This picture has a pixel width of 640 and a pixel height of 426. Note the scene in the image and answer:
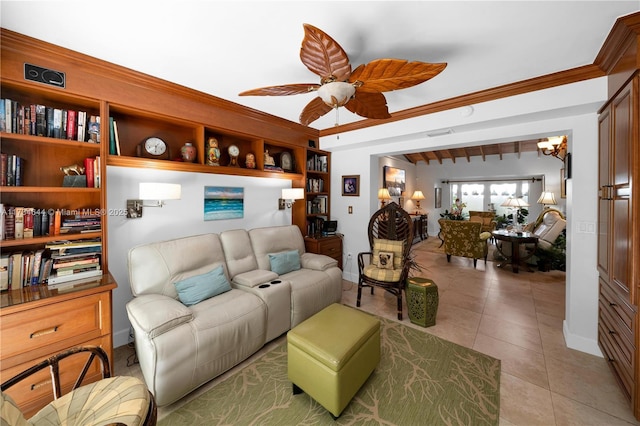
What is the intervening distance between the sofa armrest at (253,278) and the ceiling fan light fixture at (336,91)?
1.84 meters

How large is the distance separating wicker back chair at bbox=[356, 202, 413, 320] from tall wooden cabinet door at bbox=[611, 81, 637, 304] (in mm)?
1685

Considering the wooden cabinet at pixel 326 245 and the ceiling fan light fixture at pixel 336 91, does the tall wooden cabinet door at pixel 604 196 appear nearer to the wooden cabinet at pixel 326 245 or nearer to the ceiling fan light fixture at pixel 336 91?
the ceiling fan light fixture at pixel 336 91

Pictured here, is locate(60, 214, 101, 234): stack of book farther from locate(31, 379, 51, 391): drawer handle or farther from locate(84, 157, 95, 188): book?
locate(31, 379, 51, 391): drawer handle

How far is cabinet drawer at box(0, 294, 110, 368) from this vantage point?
4.78 ft

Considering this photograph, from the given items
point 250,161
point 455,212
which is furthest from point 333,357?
point 455,212

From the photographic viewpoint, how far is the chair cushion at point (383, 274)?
2969mm

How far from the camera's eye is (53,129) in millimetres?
1882

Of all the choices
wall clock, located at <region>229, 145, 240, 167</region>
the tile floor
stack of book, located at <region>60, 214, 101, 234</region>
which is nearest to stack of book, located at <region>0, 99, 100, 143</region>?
stack of book, located at <region>60, 214, 101, 234</region>

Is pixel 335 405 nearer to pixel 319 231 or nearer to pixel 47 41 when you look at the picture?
pixel 319 231

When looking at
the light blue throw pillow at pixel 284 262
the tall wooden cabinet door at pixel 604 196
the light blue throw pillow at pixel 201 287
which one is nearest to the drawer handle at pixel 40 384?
the light blue throw pillow at pixel 201 287

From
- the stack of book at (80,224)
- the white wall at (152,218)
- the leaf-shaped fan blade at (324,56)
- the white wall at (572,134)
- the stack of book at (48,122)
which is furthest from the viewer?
the white wall at (152,218)

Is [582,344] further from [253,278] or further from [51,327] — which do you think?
[51,327]

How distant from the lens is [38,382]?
1.56 m

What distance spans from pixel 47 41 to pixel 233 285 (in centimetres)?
245
